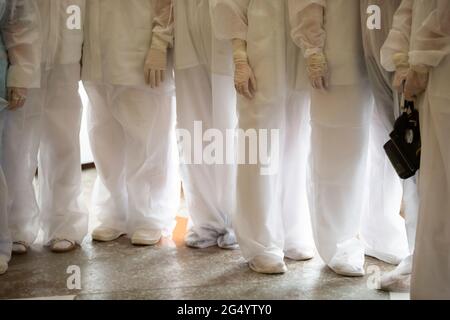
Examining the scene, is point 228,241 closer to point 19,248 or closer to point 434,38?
point 19,248

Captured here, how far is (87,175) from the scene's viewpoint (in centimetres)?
346

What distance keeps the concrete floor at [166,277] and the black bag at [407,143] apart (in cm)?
43

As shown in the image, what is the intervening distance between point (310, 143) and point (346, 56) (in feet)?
1.05

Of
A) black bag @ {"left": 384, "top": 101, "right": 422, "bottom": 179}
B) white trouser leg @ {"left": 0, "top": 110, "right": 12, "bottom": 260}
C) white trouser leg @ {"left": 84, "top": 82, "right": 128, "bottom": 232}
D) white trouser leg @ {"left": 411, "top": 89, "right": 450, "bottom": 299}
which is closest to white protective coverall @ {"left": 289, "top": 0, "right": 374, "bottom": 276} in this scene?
black bag @ {"left": 384, "top": 101, "right": 422, "bottom": 179}

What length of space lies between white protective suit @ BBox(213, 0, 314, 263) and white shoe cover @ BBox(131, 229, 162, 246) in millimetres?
385

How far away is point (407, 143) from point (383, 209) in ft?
1.50

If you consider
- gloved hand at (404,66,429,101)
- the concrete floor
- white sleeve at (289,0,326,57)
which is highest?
white sleeve at (289,0,326,57)

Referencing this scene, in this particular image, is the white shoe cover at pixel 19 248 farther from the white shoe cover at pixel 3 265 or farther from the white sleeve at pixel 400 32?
the white sleeve at pixel 400 32

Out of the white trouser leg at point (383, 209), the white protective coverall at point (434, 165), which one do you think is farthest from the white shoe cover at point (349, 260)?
the white protective coverall at point (434, 165)

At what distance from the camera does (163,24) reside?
2.14m

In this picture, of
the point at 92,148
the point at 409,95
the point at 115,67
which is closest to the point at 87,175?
the point at 92,148

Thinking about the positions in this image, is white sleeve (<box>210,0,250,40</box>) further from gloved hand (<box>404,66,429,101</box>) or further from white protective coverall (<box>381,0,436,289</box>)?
gloved hand (<box>404,66,429,101</box>)

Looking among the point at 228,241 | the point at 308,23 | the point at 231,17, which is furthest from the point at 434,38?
the point at 228,241

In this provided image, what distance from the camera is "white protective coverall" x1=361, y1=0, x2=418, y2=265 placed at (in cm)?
180
